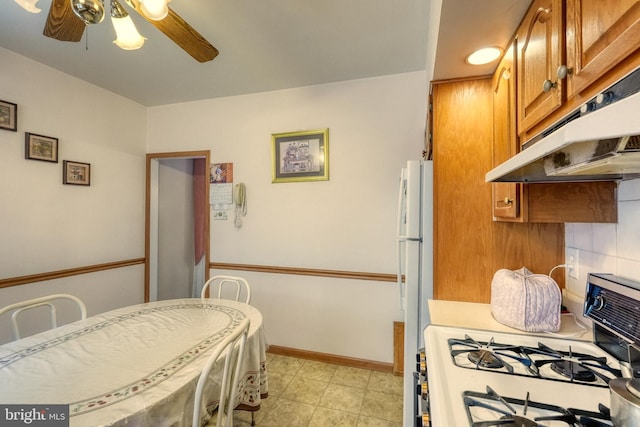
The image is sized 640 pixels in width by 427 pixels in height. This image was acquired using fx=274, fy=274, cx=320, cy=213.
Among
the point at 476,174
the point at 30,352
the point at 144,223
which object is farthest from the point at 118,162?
the point at 476,174

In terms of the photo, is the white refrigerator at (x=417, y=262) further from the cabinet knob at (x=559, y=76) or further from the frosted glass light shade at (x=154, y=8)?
the frosted glass light shade at (x=154, y=8)

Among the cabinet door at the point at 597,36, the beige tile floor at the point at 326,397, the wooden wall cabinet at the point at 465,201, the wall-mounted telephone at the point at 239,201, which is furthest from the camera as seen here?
the wall-mounted telephone at the point at 239,201

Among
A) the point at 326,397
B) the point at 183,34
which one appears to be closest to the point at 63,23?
the point at 183,34

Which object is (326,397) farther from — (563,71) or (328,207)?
(563,71)

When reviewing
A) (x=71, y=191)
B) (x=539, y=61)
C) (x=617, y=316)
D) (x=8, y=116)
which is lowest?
(x=617, y=316)

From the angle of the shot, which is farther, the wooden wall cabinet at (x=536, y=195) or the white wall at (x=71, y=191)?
the white wall at (x=71, y=191)

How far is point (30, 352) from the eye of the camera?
1207 mm

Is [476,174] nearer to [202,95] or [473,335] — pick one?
[473,335]

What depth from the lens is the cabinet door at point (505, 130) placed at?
1.14 m

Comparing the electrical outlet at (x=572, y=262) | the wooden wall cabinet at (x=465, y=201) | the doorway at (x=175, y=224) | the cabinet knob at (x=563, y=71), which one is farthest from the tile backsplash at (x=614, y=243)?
the doorway at (x=175, y=224)

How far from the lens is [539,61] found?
2.94 feet

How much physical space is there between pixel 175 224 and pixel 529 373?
12.4ft

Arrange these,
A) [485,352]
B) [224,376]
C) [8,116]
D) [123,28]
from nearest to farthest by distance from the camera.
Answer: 1. [485,352]
2. [224,376]
3. [123,28]
4. [8,116]

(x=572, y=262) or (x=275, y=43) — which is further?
(x=275, y=43)
